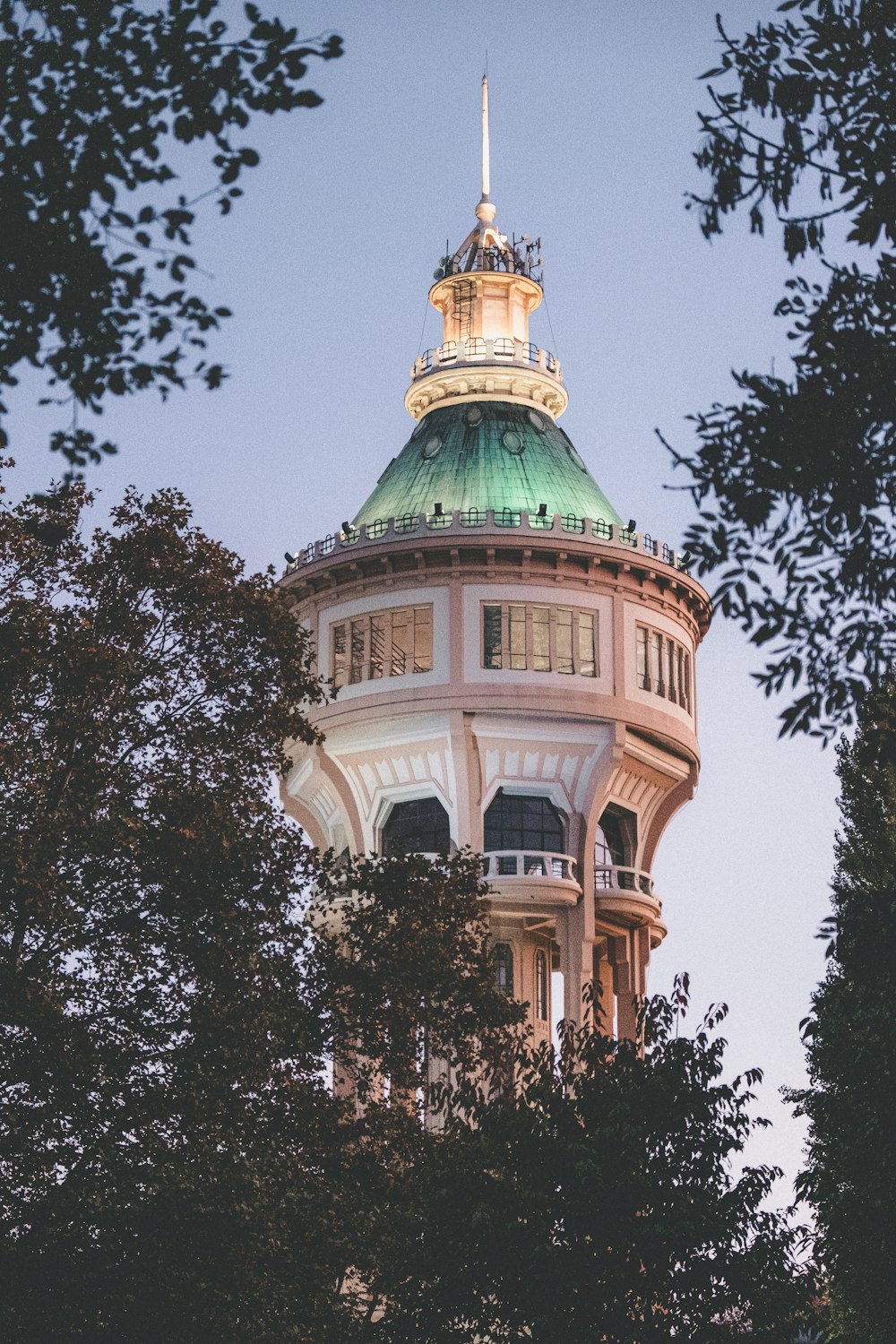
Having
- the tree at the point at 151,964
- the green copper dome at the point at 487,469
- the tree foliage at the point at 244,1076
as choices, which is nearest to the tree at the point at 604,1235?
the tree foliage at the point at 244,1076

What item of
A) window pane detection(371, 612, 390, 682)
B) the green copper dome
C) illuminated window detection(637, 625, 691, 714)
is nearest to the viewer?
window pane detection(371, 612, 390, 682)

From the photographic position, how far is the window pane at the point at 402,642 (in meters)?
62.1

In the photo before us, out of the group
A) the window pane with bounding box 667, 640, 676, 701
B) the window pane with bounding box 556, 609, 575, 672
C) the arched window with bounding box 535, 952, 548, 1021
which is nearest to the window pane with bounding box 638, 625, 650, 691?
the window pane with bounding box 667, 640, 676, 701

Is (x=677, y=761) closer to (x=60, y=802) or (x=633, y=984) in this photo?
(x=633, y=984)

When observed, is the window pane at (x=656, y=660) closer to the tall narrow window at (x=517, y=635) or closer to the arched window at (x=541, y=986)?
the tall narrow window at (x=517, y=635)

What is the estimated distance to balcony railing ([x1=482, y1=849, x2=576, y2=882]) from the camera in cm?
6047

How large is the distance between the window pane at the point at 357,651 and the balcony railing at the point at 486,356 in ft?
32.3

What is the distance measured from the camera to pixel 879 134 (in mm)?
15867

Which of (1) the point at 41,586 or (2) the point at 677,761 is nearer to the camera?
(1) the point at 41,586

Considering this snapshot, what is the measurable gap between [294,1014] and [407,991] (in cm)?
222

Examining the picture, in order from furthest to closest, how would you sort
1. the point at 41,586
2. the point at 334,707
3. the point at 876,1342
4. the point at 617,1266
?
1. the point at 334,707
2. the point at 876,1342
3. the point at 617,1266
4. the point at 41,586

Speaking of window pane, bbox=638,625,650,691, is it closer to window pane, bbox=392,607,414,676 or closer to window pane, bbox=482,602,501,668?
window pane, bbox=482,602,501,668

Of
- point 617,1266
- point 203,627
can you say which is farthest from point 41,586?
point 617,1266

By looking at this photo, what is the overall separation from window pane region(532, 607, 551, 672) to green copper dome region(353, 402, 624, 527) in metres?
3.55
